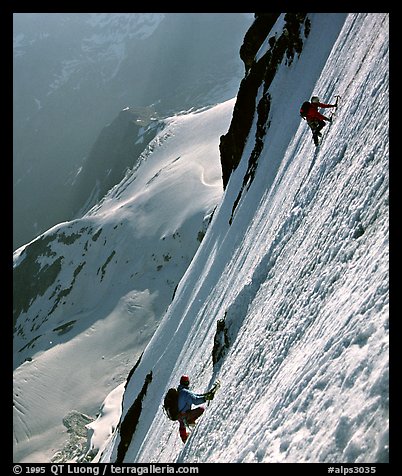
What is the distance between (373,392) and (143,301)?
3536 inches

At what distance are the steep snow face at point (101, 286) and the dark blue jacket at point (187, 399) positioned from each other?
204 feet

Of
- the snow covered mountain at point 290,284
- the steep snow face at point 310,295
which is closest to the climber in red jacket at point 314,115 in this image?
the snow covered mountain at point 290,284

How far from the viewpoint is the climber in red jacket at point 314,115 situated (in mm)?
15740

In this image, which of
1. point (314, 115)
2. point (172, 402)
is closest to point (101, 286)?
point (172, 402)

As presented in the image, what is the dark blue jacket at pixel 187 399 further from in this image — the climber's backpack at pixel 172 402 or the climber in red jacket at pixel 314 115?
the climber in red jacket at pixel 314 115

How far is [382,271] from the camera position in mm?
8312

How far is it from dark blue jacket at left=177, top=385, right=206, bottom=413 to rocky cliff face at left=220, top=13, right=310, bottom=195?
16831 mm

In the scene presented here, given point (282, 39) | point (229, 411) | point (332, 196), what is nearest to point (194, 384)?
point (229, 411)

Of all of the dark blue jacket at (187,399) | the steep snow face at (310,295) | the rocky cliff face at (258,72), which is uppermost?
the rocky cliff face at (258,72)

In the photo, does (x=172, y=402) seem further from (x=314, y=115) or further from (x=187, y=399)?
(x=314, y=115)

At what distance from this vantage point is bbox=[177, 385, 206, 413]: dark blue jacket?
13884 mm

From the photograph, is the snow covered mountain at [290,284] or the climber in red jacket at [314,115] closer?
the snow covered mountain at [290,284]
